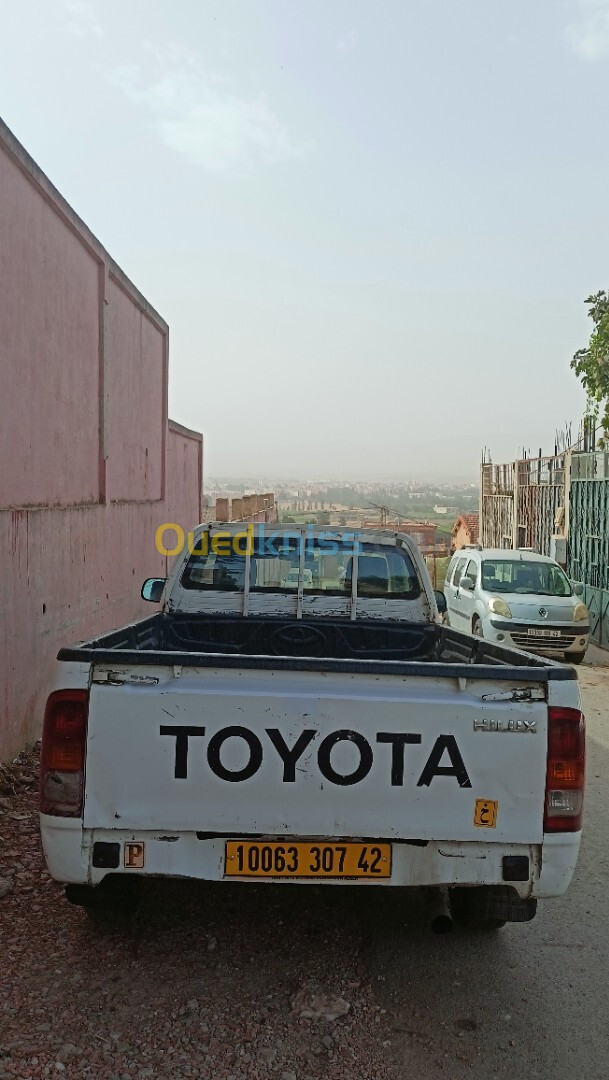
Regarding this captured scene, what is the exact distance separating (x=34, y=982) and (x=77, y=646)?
4.29 feet

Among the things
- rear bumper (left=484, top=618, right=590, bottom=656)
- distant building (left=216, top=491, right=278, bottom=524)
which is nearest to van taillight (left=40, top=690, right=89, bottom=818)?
rear bumper (left=484, top=618, right=590, bottom=656)

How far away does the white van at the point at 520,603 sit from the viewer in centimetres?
1223

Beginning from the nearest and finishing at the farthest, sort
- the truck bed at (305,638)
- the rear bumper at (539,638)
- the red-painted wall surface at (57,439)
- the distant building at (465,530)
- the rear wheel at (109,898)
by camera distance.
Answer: the rear wheel at (109,898) → the truck bed at (305,638) → the red-painted wall surface at (57,439) → the rear bumper at (539,638) → the distant building at (465,530)

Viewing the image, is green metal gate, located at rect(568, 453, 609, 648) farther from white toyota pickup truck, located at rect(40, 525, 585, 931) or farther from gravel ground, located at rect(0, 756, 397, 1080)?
white toyota pickup truck, located at rect(40, 525, 585, 931)

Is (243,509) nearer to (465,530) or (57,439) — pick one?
(57,439)

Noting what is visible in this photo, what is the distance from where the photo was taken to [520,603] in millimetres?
12430

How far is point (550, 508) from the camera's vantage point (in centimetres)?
1880

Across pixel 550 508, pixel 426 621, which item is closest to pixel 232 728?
pixel 426 621

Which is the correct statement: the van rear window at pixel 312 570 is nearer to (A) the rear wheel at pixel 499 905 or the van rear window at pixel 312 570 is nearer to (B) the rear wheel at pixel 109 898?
(B) the rear wheel at pixel 109 898

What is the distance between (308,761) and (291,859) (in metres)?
0.39

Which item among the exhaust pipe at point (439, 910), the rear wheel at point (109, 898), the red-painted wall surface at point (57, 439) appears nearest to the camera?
the rear wheel at point (109, 898)

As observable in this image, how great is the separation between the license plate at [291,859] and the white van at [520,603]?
853 centimetres

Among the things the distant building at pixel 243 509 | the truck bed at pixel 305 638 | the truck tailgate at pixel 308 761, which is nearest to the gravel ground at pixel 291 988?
Result: the truck tailgate at pixel 308 761

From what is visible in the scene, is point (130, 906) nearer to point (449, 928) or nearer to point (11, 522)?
point (449, 928)
